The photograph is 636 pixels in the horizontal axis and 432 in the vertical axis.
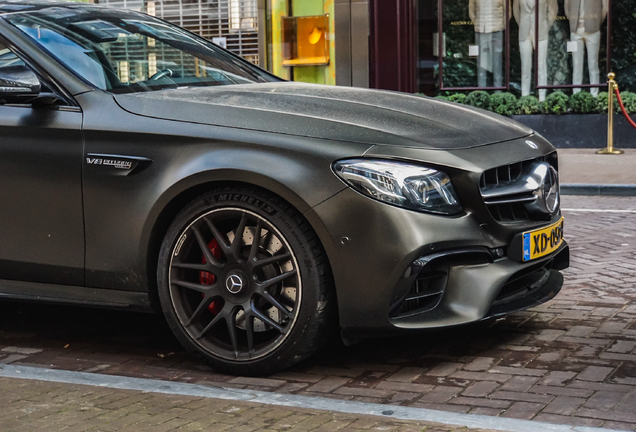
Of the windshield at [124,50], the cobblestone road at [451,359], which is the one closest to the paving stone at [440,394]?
the cobblestone road at [451,359]

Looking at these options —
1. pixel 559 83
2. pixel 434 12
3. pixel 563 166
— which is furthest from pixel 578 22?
pixel 563 166

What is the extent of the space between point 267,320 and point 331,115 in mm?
887

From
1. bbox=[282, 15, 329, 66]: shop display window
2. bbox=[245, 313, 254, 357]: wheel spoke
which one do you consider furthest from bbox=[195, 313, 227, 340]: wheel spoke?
bbox=[282, 15, 329, 66]: shop display window

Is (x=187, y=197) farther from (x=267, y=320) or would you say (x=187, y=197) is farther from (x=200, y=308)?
(x=267, y=320)

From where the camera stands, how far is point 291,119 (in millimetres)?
3959

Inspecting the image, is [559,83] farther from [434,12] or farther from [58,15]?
[58,15]

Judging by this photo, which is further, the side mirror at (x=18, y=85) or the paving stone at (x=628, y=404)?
the side mirror at (x=18, y=85)

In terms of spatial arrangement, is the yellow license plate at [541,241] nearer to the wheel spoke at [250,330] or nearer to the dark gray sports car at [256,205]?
the dark gray sports car at [256,205]

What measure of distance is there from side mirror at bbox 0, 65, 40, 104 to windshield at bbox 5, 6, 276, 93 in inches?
6.2

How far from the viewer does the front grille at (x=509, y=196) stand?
398 cm

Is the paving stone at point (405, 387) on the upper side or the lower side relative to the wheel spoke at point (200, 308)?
lower

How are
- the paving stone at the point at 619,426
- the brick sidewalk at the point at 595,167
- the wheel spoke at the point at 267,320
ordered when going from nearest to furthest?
the paving stone at the point at 619,426 < the wheel spoke at the point at 267,320 < the brick sidewalk at the point at 595,167

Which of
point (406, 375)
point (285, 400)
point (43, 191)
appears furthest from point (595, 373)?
point (43, 191)

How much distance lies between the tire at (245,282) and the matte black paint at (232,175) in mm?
78
